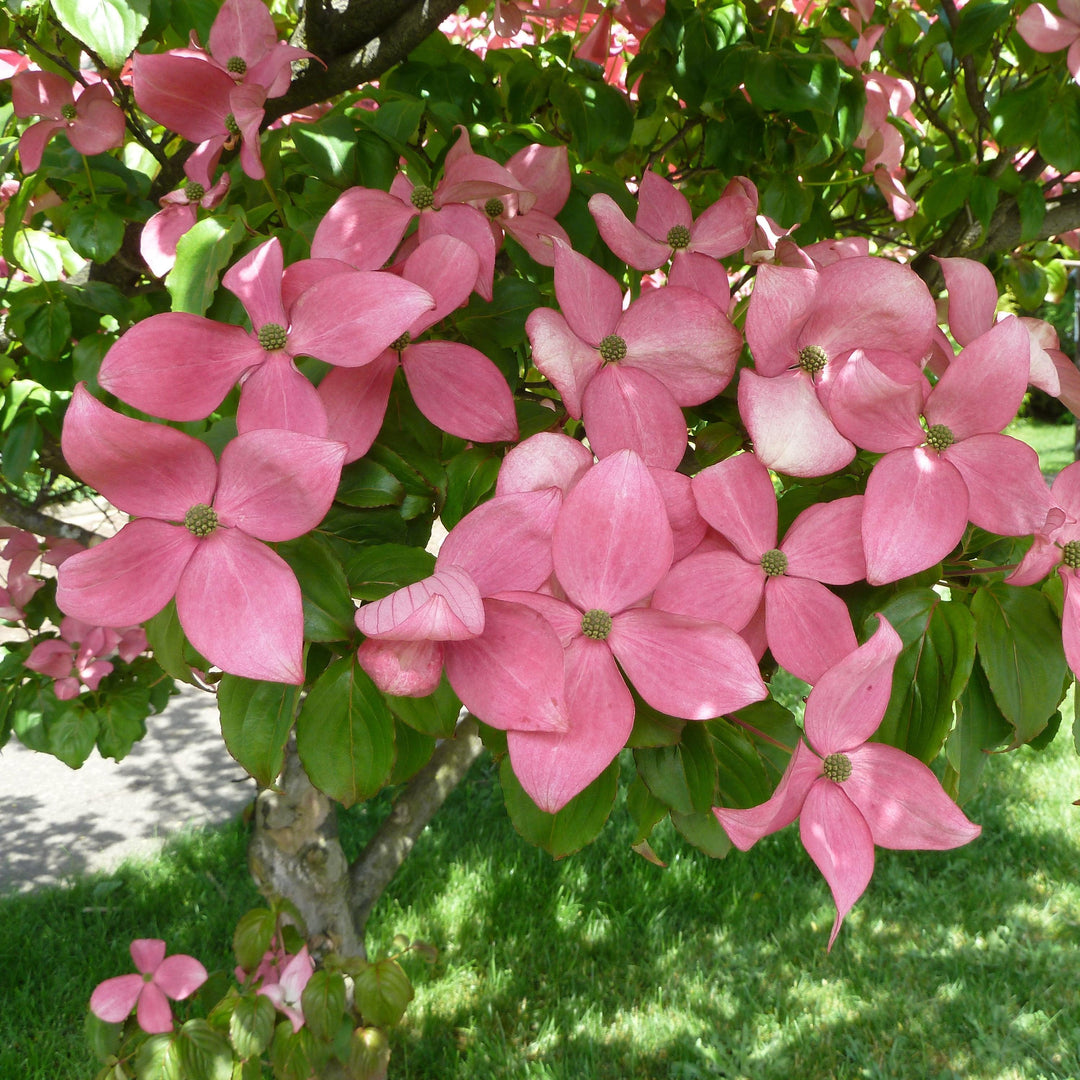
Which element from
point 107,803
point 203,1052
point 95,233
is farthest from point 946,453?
point 107,803

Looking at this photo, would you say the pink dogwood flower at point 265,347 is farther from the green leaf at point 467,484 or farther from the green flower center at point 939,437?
the green flower center at point 939,437

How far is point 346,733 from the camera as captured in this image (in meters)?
0.53

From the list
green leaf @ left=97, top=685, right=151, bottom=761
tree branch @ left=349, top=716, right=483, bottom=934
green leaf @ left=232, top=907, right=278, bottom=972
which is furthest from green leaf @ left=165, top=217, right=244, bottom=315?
tree branch @ left=349, top=716, right=483, bottom=934

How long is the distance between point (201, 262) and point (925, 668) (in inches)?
18.1

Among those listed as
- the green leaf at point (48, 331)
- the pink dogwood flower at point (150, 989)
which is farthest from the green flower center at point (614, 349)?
the pink dogwood flower at point (150, 989)

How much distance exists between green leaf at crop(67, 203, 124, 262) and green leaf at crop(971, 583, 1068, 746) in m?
0.72

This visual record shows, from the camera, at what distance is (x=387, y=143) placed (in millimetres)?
666

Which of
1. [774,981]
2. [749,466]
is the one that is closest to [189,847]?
[774,981]

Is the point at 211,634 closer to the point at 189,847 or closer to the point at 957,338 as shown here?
the point at 957,338

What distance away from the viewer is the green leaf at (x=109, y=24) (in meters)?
0.66

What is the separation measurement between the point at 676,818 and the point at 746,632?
0.58ft

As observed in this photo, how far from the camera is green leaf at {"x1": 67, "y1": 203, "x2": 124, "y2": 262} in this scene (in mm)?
814

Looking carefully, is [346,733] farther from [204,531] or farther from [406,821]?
[406,821]

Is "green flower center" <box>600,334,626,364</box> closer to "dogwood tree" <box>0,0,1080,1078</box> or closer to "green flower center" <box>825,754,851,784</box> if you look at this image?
"dogwood tree" <box>0,0,1080,1078</box>
